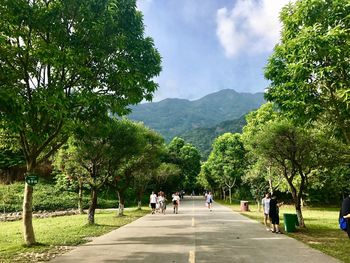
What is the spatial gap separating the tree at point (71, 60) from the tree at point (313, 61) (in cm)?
476

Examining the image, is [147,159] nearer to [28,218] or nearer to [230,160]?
[28,218]

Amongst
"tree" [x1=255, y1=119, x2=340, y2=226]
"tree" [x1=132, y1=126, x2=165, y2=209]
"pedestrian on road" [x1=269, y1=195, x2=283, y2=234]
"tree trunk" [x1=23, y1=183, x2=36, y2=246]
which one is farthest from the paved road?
"tree" [x1=132, y1=126, x2=165, y2=209]

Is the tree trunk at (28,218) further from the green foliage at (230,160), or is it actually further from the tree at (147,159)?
the green foliage at (230,160)

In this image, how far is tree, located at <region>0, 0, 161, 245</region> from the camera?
1158cm

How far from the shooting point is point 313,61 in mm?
11344

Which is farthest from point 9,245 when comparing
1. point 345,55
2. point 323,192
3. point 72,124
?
point 323,192

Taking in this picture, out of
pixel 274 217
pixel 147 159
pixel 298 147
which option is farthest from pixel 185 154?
pixel 274 217

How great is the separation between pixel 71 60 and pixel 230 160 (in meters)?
54.4

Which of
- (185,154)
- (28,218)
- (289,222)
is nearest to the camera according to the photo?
(28,218)

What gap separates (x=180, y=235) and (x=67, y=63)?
9.27 meters

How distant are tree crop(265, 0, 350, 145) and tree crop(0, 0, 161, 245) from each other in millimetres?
4760

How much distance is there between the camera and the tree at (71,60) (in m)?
11.6

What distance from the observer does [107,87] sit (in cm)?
1426

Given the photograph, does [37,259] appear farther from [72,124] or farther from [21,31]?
[21,31]
